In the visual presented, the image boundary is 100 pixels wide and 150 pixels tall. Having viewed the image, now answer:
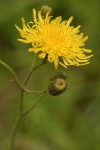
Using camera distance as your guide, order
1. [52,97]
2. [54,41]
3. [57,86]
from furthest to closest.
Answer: [52,97] → [54,41] → [57,86]

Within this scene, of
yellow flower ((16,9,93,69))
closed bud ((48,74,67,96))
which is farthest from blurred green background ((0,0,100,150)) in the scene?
closed bud ((48,74,67,96))

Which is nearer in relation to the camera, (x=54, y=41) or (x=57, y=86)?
(x=57, y=86)

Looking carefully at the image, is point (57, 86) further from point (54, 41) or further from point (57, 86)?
point (54, 41)

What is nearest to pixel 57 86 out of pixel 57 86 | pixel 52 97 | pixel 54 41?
pixel 57 86

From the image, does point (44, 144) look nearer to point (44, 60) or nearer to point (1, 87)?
point (1, 87)

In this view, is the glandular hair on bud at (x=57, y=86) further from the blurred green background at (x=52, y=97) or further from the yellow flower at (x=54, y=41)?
the blurred green background at (x=52, y=97)

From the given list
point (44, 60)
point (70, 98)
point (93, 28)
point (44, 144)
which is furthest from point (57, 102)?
point (44, 60)

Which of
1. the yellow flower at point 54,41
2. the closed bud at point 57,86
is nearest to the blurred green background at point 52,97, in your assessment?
the yellow flower at point 54,41
